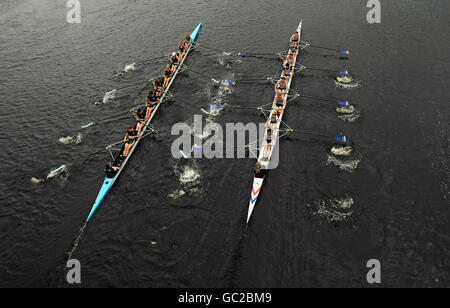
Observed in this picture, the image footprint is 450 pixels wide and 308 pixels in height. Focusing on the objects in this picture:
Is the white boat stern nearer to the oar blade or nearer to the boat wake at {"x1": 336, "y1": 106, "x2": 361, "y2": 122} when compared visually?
the oar blade

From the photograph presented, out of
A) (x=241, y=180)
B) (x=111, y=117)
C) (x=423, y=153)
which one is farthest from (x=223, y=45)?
(x=423, y=153)

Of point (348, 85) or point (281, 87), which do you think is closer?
point (281, 87)

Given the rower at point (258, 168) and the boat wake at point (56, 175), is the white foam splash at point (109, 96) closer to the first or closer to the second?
the boat wake at point (56, 175)

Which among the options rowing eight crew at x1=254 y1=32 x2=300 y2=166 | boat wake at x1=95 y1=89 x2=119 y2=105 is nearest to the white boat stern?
rowing eight crew at x1=254 y1=32 x2=300 y2=166

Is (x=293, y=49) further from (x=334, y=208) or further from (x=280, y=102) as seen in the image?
(x=334, y=208)

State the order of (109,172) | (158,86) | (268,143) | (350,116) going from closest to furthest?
(109,172), (268,143), (350,116), (158,86)

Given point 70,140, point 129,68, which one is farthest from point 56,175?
point 129,68
